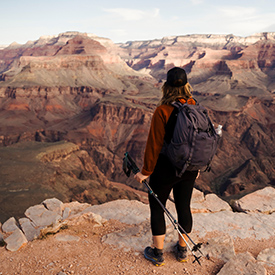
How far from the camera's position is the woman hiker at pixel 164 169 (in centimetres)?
354

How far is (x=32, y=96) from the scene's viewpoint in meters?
85.9

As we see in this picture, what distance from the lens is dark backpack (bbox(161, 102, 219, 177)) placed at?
3.32 meters

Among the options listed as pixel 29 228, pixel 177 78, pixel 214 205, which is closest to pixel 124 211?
pixel 29 228

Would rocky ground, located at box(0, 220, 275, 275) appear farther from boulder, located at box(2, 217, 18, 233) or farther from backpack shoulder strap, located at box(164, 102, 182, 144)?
backpack shoulder strap, located at box(164, 102, 182, 144)

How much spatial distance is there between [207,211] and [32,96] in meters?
88.1

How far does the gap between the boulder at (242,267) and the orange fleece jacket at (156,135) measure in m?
1.97

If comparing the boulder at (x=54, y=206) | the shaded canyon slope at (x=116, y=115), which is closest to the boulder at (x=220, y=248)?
the boulder at (x=54, y=206)

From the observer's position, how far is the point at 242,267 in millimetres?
3984

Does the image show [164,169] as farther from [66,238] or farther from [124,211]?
[124,211]

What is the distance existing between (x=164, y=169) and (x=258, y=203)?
5425 mm

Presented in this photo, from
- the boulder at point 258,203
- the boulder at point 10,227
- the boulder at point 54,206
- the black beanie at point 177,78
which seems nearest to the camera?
the black beanie at point 177,78

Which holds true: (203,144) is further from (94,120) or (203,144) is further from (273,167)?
(94,120)

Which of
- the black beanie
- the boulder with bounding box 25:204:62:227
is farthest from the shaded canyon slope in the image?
the black beanie

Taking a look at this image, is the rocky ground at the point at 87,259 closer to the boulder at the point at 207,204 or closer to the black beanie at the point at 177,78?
the boulder at the point at 207,204
